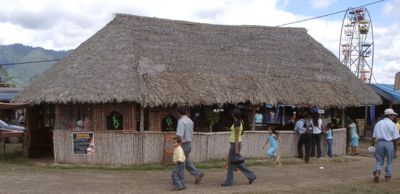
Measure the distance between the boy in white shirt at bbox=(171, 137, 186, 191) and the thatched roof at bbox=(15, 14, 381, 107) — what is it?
14.2 ft

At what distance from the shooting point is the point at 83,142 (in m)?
14.6

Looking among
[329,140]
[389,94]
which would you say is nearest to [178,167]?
[329,140]

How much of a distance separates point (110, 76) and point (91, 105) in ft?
3.39

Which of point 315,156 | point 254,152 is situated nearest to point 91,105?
point 254,152

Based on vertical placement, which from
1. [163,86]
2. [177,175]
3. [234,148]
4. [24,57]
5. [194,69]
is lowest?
[177,175]

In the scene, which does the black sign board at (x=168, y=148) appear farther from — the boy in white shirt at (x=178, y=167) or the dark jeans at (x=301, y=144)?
the dark jeans at (x=301, y=144)

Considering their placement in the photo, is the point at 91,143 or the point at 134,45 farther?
the point at 134,45

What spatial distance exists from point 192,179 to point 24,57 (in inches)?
5896

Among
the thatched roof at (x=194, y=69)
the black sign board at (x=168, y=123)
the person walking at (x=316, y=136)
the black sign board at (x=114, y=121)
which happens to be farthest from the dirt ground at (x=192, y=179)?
the black sign board at (x=168, y=123)

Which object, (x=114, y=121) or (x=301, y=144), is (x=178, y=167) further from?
(x=301, y=144)

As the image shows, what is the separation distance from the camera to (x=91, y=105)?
1566 centimetres

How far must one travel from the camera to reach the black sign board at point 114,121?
619 inches

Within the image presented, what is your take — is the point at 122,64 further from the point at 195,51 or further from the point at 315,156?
the point at 315,156

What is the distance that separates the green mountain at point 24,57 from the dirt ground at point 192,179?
389 ft
